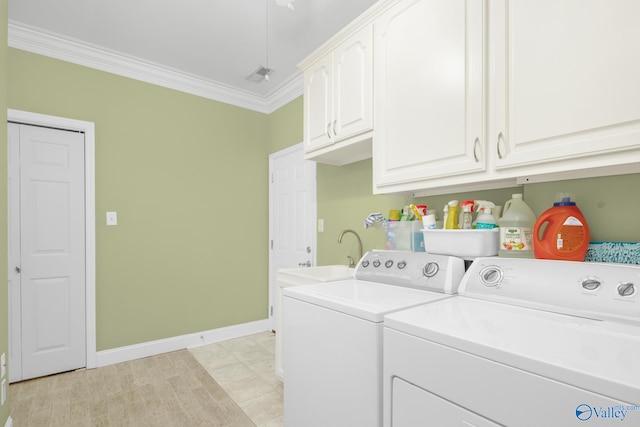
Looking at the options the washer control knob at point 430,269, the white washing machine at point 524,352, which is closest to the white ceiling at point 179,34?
the washer control knob at point 430,269

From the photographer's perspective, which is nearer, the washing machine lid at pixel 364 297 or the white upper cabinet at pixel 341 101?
the washing machine lid at pixel 364 297

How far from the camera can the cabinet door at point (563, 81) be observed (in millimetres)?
931

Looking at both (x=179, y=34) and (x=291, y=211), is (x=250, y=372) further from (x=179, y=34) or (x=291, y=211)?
(x=179, y=34)

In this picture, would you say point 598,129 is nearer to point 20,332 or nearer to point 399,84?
point 399,84

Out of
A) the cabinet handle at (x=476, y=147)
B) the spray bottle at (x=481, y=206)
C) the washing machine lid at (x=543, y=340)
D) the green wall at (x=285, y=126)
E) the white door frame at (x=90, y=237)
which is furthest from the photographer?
the green wall at (x=285, y=126)

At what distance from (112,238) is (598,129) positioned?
321 cm

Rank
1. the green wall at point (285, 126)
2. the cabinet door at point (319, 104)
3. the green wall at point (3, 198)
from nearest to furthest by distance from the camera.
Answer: the green wall at point (3, 198), the cabinet door at point (319, 104), the green wall at point (285, 126)

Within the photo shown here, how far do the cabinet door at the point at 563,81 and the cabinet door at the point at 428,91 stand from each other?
80 mm

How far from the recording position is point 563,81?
104 cm

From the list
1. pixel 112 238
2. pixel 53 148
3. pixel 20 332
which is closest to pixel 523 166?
pixel 112 238

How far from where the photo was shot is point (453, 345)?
2.60ft

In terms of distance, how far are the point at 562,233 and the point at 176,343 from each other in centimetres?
312

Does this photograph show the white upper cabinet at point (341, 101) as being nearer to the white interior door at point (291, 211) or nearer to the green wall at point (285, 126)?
the white interior door at point (291, 211)

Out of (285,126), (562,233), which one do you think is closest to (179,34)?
(285,126)
